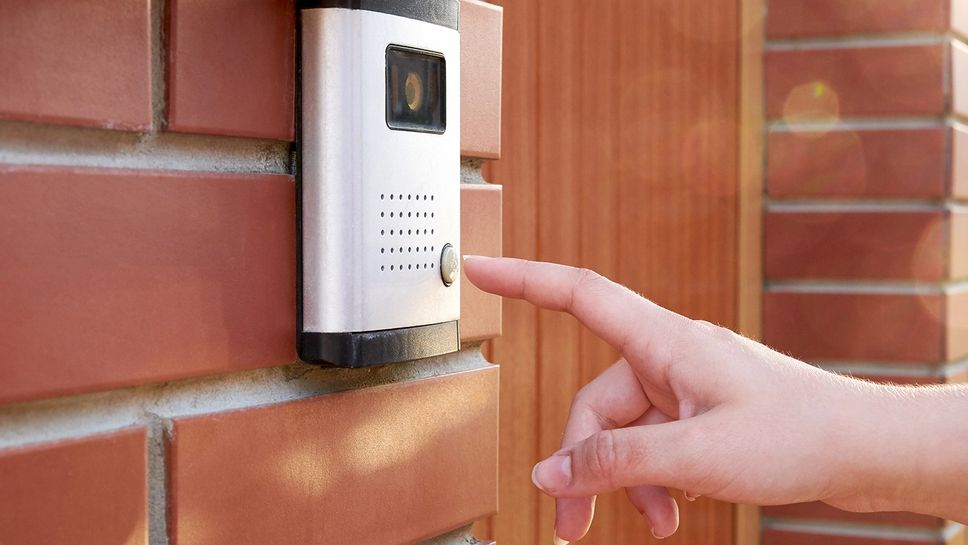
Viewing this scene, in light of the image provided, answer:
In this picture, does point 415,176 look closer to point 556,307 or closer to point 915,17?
point 556,307

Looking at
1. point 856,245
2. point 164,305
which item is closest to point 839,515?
point 856,245

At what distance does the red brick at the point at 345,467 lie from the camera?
601 millimetres

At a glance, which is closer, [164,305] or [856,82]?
[164,305]

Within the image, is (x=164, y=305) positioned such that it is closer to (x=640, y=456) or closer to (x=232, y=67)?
(x=232, y=67)

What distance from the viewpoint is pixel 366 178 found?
0.63 meters

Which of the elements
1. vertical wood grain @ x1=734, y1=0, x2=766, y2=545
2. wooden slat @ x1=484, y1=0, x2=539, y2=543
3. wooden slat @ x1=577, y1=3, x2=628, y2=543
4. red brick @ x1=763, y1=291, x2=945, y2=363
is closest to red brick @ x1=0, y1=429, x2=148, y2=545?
wooden slat @ x1=484, y1=0, x2=539, y2=543

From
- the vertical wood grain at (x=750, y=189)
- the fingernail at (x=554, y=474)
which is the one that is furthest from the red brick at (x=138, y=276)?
the vertical wood grain at (x=750, y=189)

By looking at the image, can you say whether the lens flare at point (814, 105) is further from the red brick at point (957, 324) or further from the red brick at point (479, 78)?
the red brick at point (479, 78)

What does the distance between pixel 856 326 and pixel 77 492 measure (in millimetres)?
1602

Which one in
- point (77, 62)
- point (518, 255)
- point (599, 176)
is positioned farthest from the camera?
point (599, 176)

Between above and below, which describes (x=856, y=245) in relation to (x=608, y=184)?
below

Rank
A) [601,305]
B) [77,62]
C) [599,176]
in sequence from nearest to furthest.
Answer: [77,62] < [601,305] < [599,176]

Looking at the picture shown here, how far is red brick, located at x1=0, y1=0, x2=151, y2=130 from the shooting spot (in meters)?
0.49

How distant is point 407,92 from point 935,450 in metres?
0.57
